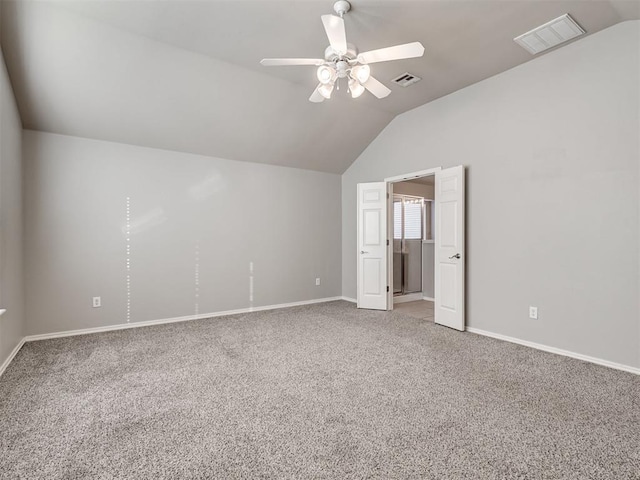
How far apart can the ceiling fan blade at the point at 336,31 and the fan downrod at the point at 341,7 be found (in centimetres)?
Answer: 50

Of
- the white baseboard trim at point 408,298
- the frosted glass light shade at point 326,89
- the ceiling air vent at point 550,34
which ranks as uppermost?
the ceiling air vent at point 550,34

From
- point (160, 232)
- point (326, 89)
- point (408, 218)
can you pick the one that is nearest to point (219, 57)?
point (326, 89)

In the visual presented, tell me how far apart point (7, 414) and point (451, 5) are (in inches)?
173

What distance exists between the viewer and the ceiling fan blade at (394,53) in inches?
89.6

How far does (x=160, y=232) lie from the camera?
4.47m

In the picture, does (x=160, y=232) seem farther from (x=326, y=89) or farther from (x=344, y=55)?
(x=344, y=55)

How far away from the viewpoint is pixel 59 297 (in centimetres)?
386

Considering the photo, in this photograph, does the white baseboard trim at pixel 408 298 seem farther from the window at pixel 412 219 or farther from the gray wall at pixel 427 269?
the window at pixel 412 219

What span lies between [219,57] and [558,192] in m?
3.81

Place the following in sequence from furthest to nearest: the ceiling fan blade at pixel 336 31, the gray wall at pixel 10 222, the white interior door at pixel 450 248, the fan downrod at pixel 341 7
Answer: the white interior door at pixel 450 248, the gray wall at pixel 10 222, the fan downrod at pixel 341 7, the ceiling fan blade at pixel 336 31

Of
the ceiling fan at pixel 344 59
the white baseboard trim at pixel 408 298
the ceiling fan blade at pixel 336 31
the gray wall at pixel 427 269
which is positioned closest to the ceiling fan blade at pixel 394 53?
the ceiling fan at pixel 344 59

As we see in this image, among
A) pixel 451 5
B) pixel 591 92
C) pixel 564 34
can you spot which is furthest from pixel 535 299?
pixel 451 5

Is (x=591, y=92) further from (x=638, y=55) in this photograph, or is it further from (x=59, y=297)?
(x=59, y=297)

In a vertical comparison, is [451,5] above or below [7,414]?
above
